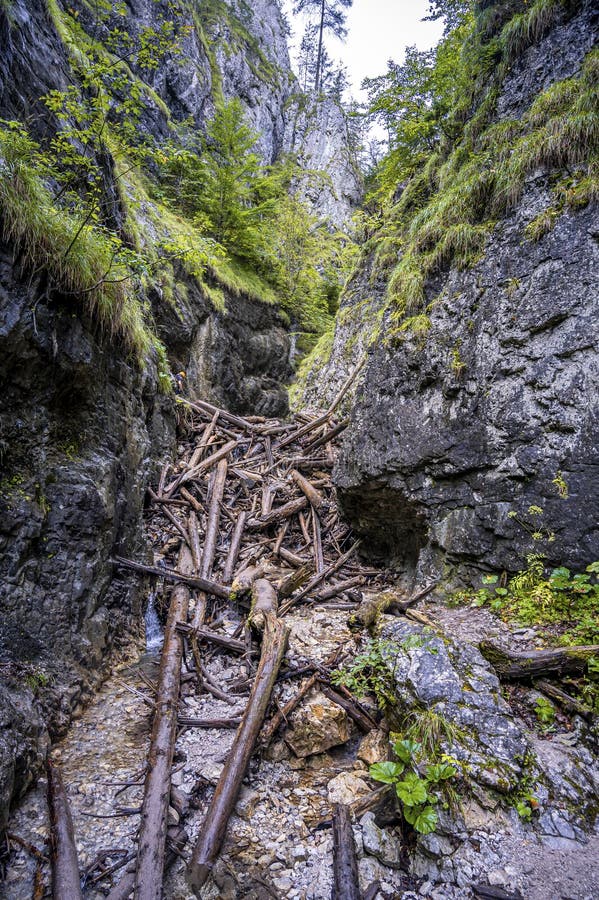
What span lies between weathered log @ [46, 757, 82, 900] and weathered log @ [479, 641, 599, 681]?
307cm

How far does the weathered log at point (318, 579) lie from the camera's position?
16.7ft

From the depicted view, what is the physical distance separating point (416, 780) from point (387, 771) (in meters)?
0.18

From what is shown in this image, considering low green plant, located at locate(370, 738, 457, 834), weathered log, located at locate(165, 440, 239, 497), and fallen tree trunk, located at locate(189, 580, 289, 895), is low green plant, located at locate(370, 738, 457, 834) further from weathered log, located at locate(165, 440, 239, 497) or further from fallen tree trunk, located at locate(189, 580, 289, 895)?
weathered log, located at locate(165, 440, 239, 497)

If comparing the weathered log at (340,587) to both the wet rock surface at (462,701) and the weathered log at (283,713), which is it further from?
the wet rock surface at (462,701)

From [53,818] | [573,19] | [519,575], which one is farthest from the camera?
[573,19]

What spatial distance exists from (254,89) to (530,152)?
2552cm

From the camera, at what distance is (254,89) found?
73.0 feet

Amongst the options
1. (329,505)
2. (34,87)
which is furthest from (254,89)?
(329,505)

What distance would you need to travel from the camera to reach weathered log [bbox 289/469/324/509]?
7.18 meters

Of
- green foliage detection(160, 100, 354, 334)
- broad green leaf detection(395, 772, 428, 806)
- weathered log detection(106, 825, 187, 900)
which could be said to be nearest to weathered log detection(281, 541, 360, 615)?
weathered log detection(106, 825, 187, 900)

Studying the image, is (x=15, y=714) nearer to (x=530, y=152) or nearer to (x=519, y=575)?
(x=519, y=575)

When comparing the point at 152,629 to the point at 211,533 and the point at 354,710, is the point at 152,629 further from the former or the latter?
the point at 354,710

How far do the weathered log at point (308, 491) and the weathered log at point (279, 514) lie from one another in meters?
0.14

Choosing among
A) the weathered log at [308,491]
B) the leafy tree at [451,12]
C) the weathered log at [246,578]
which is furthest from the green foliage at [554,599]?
the leafy tree at [451,12]
